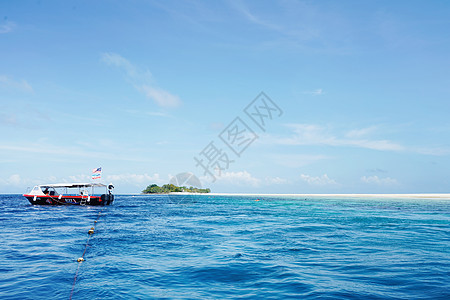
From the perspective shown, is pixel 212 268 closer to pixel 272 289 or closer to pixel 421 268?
pixel 272 289

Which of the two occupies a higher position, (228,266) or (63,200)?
(63,200)

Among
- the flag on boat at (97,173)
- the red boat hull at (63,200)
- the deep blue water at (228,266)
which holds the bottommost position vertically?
the deep blue water at (228,266)

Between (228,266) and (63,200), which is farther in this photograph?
(63,200)

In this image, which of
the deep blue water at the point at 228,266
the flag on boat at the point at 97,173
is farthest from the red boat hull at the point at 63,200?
the deep blue water at the point at 228,266

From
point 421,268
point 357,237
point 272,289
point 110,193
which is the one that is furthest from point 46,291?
point 110,193

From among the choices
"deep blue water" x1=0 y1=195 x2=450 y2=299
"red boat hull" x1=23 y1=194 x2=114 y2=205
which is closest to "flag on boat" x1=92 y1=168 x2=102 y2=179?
"red boat hull" x1=23 y1=194 x2=114 y2=205

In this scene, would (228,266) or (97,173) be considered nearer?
(228,266)

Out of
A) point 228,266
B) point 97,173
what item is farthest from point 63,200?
point 228,266

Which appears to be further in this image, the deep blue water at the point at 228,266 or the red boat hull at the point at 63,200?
the red boat hull at the point at 63,200

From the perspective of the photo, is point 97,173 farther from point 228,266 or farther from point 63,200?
point 228,266

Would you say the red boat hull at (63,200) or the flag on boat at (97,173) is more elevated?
the flag on boat at (97,173)

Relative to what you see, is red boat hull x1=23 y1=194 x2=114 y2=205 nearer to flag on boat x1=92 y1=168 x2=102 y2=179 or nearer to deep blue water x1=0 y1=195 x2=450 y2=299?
flag on boat x1=92 y1=168 x2=102 y2=179

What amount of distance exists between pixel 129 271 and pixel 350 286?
395 inches

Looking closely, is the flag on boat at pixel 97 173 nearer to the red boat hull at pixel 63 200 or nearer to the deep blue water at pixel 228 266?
the red boat hull at pixel 63 200
